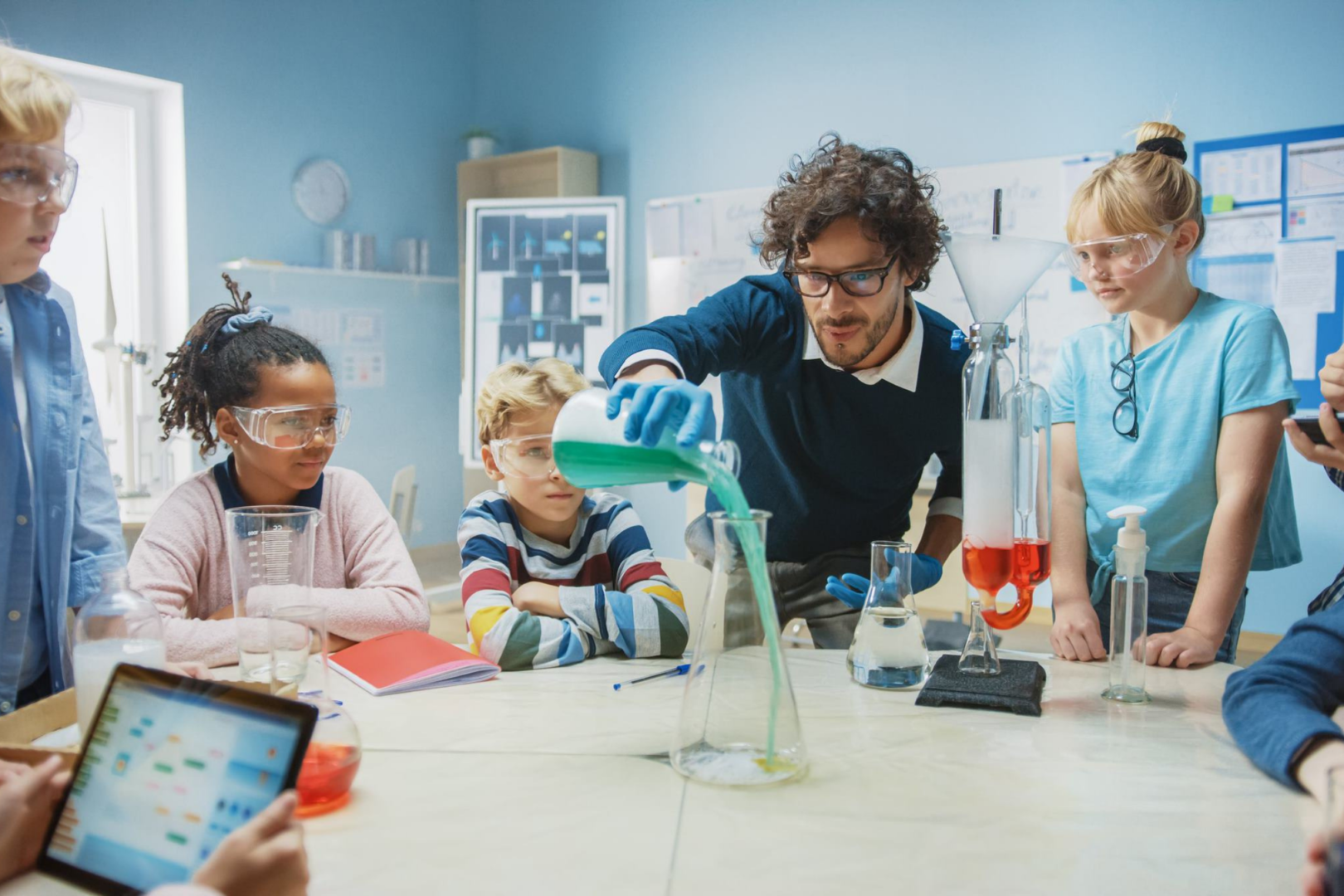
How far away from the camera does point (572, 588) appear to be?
1583 mm

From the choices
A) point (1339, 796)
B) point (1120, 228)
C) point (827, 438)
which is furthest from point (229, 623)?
point (1120, 228)

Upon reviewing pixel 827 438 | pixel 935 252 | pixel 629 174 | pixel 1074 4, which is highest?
pixel 1074 4

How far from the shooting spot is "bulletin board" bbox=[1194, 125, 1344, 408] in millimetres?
3461

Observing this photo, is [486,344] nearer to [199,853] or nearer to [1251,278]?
[1251,278]

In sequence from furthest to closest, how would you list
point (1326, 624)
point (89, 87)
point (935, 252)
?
point (89, 87), point (935, 252), point (1326, 624)

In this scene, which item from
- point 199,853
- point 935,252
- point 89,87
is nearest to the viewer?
point 199,853

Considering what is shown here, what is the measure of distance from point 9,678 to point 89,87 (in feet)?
12.5

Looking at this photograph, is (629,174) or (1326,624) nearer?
(1326,624)

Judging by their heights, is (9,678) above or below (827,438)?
below

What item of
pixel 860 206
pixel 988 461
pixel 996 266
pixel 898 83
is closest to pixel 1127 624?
pixel 988 461

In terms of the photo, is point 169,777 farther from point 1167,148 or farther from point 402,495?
point 402,495

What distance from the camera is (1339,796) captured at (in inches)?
21.9

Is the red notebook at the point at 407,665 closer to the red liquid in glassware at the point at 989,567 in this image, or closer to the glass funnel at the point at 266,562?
the glass funnel at the point at 266,562

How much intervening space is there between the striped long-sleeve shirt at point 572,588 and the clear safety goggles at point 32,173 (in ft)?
2.39
